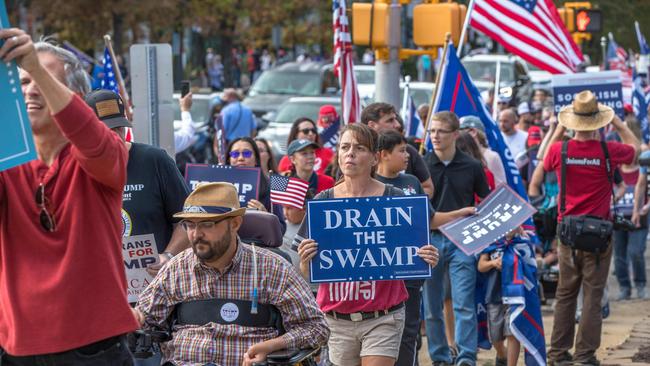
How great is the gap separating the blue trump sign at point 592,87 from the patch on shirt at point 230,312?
7.20 meters

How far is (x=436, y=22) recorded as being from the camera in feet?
48.9

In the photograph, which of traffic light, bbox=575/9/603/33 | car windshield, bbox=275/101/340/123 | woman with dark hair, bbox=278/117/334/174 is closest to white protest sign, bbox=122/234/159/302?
woman with dark hair, bbox=278/117/334/174

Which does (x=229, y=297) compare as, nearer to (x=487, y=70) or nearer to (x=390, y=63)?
(x=390, y=63)

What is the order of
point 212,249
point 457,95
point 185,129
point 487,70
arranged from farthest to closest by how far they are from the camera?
point 487,70
point 457,95
point 185,129
point 212,249

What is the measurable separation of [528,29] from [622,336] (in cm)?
392

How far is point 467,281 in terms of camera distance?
10102 millimetres

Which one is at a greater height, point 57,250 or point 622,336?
point 57,250

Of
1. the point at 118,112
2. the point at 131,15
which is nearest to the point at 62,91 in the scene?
the point at 118,112

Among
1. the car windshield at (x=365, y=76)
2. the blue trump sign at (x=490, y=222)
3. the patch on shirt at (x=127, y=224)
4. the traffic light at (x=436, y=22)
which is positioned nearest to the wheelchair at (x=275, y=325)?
the patch on shirt at (x=127, y=224)

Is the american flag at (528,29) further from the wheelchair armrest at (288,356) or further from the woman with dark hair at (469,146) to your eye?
the wheelchair armrest at (288,356)

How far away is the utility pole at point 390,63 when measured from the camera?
47.9ft

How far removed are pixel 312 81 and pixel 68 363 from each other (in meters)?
28.2

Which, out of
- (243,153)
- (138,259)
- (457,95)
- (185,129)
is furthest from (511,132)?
(138,259)

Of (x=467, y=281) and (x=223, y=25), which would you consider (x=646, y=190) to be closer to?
(x=467, y=281)
